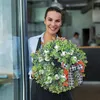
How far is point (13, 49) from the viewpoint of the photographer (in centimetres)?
235

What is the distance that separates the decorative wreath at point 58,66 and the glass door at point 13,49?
0.19 meters

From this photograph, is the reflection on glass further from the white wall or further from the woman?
the white wall

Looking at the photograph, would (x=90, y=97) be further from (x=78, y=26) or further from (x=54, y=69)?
(x=78, y=26)

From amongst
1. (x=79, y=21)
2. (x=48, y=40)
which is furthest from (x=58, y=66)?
(x=79, y=21)

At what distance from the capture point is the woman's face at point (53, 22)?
7.52 feet

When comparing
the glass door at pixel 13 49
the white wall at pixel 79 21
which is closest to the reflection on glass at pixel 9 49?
the glass door at pixel 13 49

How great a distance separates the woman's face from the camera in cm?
229

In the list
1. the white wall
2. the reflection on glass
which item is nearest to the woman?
the reflection on glass

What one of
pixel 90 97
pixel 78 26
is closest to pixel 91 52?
pixel 90 97

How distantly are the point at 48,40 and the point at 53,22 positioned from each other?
0.15m

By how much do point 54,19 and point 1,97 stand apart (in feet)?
2.56

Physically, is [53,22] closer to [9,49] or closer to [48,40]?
[48,40]

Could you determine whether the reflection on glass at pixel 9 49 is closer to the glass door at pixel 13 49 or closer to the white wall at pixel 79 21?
the glass door at pixel 13 49

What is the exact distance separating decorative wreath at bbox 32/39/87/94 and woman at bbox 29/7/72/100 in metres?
0.09
